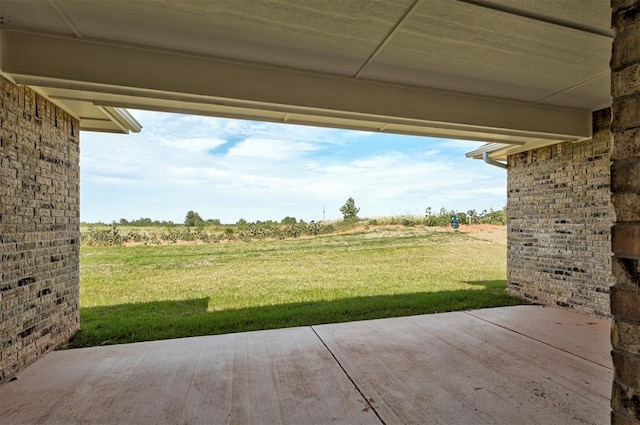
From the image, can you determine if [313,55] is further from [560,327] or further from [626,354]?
[560,327]

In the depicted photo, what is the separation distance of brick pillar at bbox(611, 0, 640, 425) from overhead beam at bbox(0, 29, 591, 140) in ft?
8.84

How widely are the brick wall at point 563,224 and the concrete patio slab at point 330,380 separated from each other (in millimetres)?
1063

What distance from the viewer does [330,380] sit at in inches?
116

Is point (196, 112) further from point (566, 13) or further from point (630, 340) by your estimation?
point (630, 340)

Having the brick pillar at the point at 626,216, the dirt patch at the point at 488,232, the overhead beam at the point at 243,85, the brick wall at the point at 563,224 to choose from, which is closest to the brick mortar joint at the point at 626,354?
the brick pillar at the point at 626,216

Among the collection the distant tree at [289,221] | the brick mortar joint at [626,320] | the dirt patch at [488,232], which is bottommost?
the dirt patch at [488,232]

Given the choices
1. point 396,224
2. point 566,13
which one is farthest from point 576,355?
point 396,224

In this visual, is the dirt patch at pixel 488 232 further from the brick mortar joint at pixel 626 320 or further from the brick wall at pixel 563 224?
the brick mortar joint at pixel 626 320

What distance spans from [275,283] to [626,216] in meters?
7.55

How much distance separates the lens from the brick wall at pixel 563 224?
189 inches

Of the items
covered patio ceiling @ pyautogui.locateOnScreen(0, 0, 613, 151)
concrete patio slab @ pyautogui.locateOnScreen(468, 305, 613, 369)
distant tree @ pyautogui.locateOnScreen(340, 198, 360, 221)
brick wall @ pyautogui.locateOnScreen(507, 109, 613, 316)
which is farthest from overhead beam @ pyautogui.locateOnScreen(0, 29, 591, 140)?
distant tree @ pyautogui.locateOnScreen(340, 198, 360, 221)

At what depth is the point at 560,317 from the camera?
4.89 meters

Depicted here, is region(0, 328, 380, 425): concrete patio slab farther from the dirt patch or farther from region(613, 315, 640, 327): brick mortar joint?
the dirt patch

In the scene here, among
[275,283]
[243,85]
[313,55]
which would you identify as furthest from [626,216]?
[275,283]
